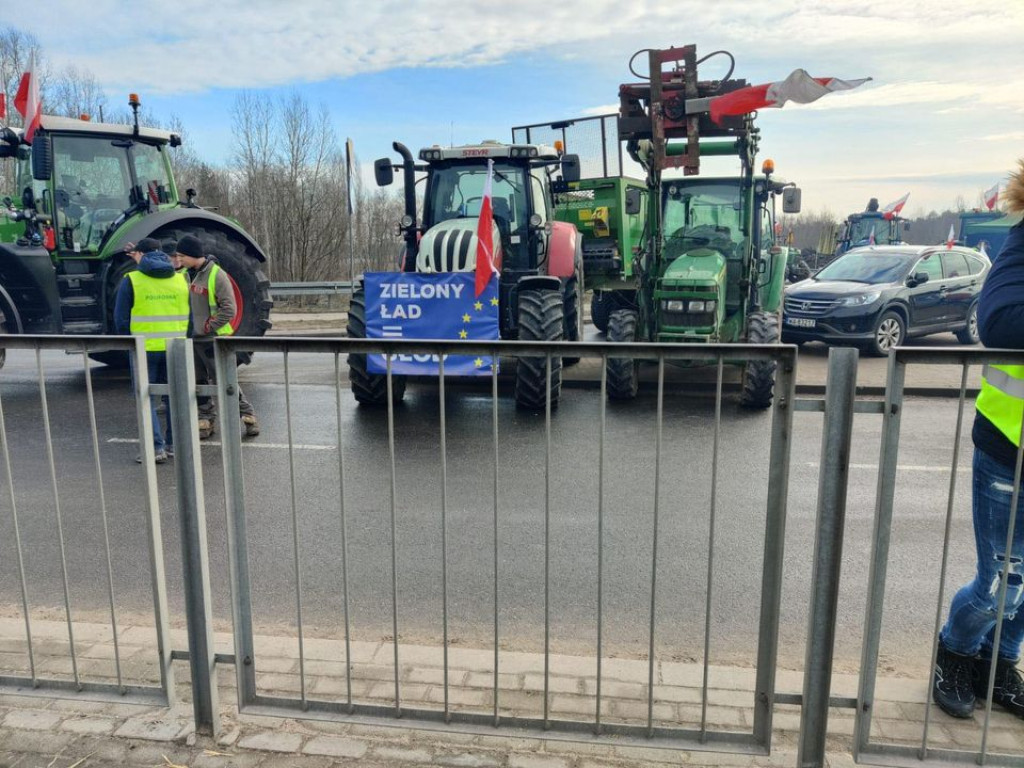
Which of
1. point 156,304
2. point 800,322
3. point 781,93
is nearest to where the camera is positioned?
point 156,304

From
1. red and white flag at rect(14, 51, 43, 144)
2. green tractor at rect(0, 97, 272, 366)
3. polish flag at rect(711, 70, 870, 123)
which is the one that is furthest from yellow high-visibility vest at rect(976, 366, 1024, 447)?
red and white flag at rect(14, 51, 43, 144)

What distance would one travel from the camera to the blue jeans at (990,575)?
2605 millimetres

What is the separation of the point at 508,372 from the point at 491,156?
2803 millimetres

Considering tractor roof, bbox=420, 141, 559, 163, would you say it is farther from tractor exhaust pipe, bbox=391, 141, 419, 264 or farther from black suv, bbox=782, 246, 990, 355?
black suv, bbox=782, 246, 990, 355

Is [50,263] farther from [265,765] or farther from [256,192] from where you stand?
[256,192]

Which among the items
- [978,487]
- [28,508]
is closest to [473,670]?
[978,487]

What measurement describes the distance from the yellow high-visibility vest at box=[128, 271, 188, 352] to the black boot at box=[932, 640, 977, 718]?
6056mm

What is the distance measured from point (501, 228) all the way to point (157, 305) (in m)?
4.26

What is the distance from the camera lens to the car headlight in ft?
40.4

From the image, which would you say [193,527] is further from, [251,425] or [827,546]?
[251,425]

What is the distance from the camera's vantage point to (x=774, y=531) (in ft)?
7.54

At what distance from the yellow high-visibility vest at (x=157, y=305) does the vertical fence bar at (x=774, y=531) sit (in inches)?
225

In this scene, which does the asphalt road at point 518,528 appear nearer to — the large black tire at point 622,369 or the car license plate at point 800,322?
the large black tire at point 622,369

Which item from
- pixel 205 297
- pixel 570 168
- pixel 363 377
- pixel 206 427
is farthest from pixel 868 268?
pixel 206 427
